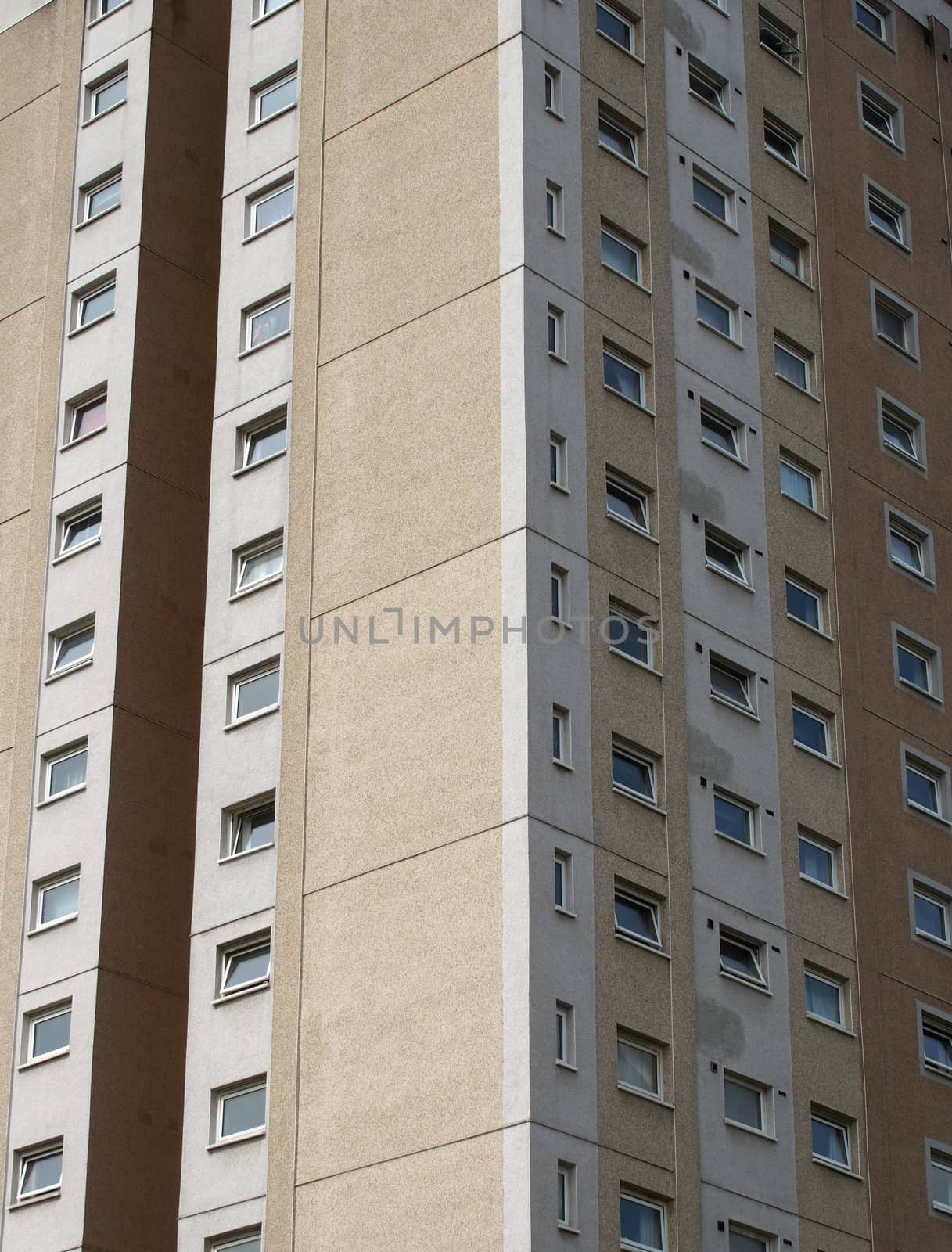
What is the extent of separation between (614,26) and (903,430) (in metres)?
10.2

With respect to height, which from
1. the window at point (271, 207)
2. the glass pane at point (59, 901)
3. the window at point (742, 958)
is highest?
the window at point (271, 207)

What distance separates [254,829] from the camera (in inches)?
1558

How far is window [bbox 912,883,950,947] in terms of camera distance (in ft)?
136

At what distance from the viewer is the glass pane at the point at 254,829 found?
3928 centimetres

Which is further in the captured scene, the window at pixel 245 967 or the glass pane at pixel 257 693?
A: the glass pane at pixel 257 693

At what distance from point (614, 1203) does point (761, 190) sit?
71.9 feet

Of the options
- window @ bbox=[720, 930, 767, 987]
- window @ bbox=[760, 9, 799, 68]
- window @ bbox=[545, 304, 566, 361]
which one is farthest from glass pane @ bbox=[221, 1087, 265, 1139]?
window @ bbox=[760, 9, 799, 68]

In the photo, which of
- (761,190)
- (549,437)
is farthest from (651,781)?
(761,190)

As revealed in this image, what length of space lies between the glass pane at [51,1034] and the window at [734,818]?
38.9 feet

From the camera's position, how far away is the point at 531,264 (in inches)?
1559

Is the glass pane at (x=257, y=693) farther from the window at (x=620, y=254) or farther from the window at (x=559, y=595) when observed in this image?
the window at (x=620, y=254)

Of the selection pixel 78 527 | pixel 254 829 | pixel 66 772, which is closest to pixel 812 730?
pixel 254 829

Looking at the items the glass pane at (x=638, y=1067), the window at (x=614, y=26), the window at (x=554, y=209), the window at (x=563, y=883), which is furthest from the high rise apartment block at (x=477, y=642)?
the window at (x=614, y=26)

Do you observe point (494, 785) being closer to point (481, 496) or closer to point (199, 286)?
point (481, 496)
